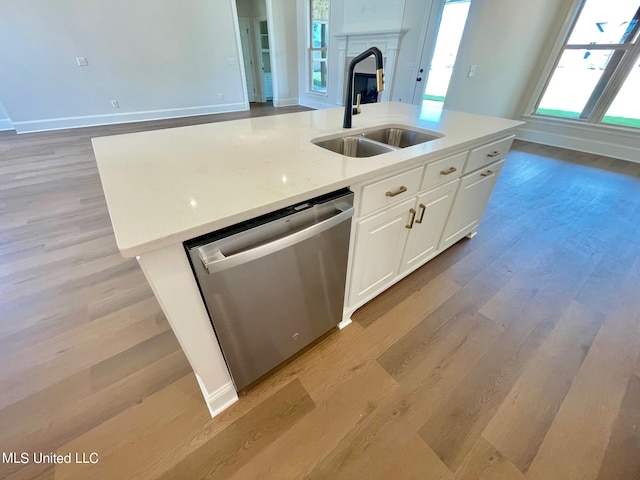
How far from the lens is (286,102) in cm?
665

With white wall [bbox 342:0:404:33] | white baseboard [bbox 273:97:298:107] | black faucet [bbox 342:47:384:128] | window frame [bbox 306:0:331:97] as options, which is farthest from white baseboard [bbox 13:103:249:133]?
black faucet [bbox 342:47:384:128]

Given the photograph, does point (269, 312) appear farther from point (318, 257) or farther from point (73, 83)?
point (73, 83)

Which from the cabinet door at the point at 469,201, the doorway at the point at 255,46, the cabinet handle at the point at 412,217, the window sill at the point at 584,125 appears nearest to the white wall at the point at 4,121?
the doorway at the point at 255,46

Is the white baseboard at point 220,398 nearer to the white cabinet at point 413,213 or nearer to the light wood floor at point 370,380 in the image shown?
the light wood floor at point 370,380

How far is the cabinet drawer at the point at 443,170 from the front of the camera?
49.8 inches

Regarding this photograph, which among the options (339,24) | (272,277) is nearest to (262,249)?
(272,277)

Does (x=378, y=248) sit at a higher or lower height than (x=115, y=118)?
higher

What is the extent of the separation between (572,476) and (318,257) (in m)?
1.22

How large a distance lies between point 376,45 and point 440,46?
1.48m

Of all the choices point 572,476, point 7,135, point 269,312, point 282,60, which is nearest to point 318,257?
point 269,312

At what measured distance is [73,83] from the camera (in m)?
4.18

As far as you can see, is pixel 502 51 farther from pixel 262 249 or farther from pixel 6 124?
pixel 6 124

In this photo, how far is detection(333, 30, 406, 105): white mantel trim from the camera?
14.1ft

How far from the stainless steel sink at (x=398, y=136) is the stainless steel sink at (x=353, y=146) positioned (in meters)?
0.09
